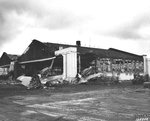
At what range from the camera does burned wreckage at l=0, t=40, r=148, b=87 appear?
28.8 metres

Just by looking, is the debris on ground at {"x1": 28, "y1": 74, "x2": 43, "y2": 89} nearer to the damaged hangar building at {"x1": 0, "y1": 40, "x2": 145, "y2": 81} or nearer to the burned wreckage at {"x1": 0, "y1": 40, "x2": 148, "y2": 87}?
the burned wreckage at {"x1": 0, "y1": 40, "x2": 148, "y2": 87}

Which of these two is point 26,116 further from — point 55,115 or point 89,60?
point 89,60

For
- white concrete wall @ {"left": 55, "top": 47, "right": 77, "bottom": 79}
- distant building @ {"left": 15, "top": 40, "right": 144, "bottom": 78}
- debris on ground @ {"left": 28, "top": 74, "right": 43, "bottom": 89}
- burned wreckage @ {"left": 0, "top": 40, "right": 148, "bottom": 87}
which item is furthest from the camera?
distant building @ {"left": 15, "top": 40, "right": 144, "bottom": 78}

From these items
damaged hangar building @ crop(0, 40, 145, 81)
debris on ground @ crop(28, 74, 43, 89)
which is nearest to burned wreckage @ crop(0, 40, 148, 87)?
damaged hangar building @ crop(0, 40, 145, 81)

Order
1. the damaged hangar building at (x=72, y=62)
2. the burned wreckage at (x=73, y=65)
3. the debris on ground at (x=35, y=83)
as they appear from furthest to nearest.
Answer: the damaged hangar building at (x=72, y=62) < the burned wreckage at (x=73, y=65) < the debris on ground at (x=35, y=83)

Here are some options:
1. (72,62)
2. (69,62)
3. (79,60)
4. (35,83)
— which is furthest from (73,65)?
(35,83)

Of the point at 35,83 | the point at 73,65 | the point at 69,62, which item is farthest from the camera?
the point at 69,62

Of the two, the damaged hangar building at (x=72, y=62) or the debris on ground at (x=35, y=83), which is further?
the damaged hangar building at (x=72, y=62)

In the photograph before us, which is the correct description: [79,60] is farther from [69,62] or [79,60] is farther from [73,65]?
[69,62]

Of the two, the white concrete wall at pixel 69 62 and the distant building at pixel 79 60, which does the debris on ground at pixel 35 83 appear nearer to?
the white concrete wall at pixel 69 62

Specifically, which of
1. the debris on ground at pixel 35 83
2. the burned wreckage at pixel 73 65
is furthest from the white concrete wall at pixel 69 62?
the debris on ground at pixel 35 83

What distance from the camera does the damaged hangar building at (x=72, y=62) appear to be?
29547 mm

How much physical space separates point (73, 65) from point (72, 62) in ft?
1.30

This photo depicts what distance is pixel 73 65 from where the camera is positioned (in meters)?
29.2
